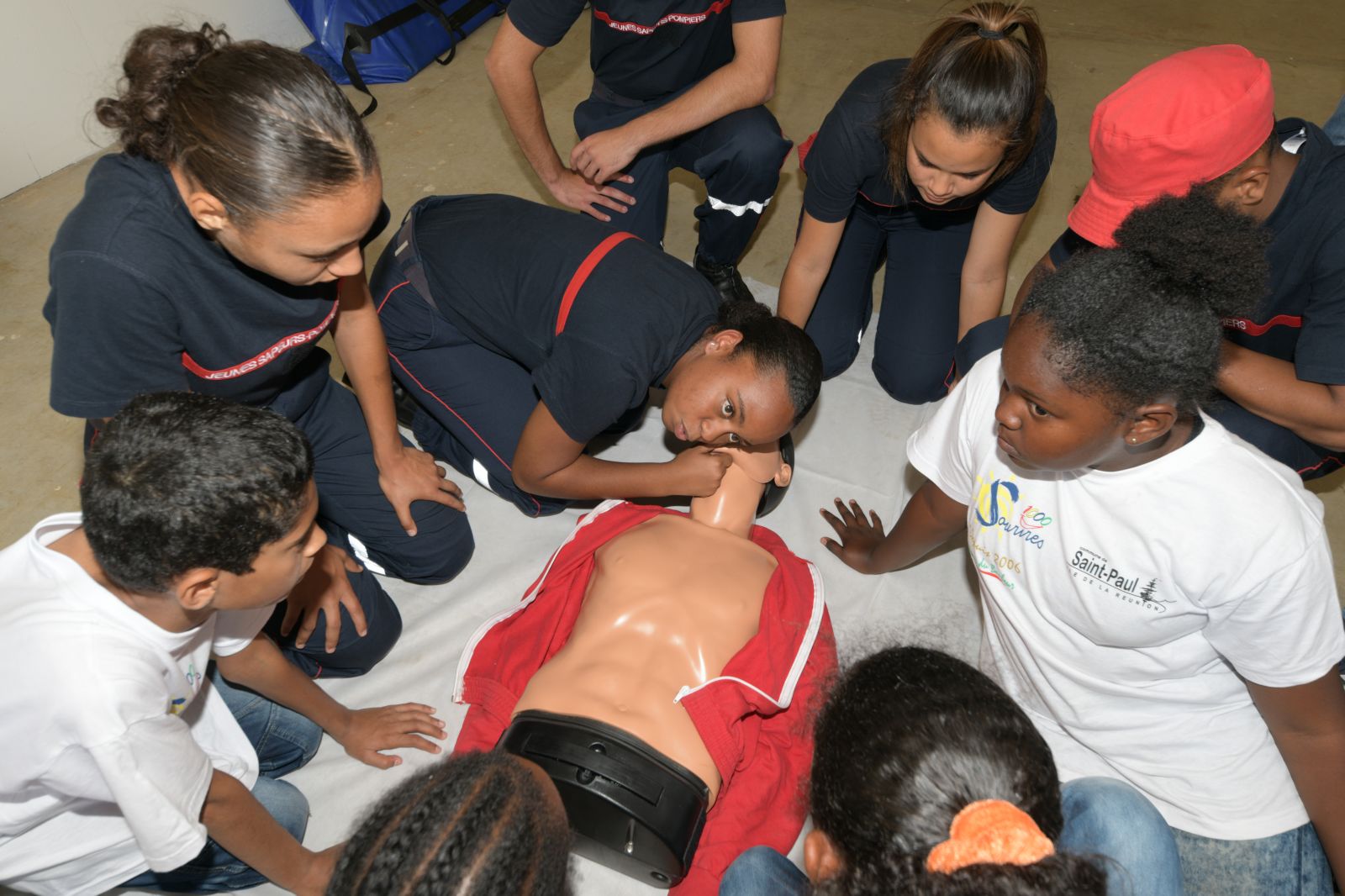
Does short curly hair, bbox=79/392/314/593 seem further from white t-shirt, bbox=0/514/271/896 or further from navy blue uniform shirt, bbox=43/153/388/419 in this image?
navy blue uniform shirt, bbox=43/153/388/419

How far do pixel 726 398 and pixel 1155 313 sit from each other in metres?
0.80

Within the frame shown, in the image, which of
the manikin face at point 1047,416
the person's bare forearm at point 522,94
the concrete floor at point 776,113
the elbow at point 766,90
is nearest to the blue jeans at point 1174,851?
the manikin face at point 1047,416

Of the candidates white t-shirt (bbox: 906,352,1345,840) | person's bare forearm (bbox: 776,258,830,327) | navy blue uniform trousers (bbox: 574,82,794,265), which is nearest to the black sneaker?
navy blue uniform trousers (bbox: 574,82,794,265)

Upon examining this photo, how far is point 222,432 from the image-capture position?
45.9 inches

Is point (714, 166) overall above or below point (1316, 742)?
above

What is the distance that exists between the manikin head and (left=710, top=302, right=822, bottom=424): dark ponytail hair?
0.16m

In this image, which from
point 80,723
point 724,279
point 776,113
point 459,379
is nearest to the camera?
point 80,723

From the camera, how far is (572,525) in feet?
7.25

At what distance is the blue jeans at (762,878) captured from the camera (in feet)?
4.19

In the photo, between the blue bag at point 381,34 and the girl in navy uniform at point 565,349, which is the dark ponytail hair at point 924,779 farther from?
the blue bag at point 381,34

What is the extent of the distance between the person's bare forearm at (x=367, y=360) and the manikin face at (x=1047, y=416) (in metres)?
1.28

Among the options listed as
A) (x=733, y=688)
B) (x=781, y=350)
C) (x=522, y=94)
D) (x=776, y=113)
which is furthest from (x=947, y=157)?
(x=776, y=113)

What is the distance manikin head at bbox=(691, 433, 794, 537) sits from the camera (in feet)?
6.45

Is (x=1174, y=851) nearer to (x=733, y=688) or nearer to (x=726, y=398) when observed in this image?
(x=733, y=688)
